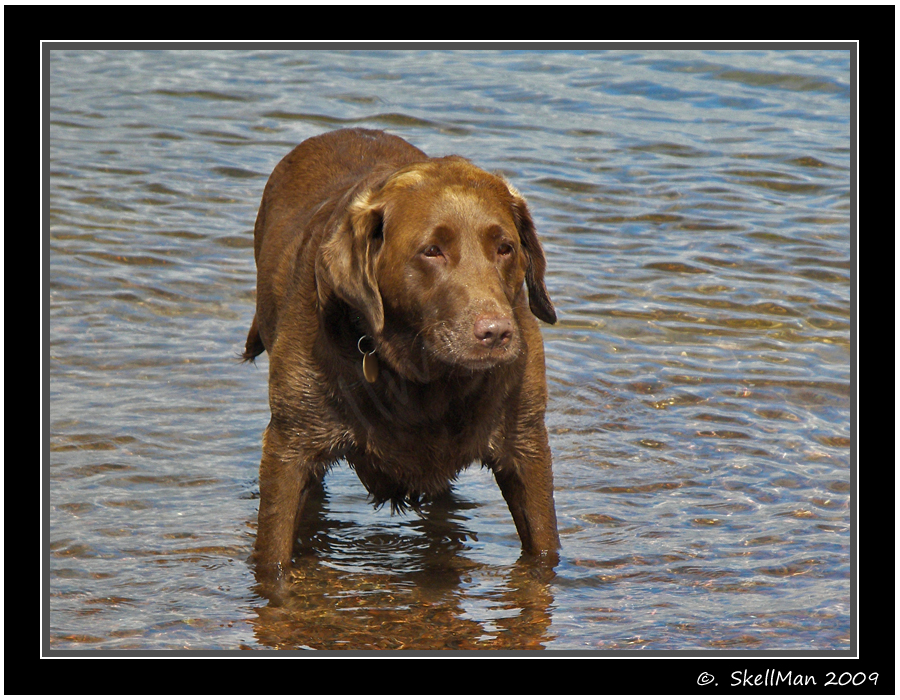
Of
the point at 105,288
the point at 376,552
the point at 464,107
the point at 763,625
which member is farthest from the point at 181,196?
the point at 763,625

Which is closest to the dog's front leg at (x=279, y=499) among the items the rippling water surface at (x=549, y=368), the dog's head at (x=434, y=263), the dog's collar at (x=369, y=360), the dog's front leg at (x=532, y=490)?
the rippling water surface at (x=549, y=368)

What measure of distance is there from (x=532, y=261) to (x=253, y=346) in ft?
9.64

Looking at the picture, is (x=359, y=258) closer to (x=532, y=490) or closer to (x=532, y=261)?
(x=532, y=261)

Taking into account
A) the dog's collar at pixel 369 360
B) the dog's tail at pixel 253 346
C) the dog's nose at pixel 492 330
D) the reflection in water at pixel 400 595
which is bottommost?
the reflection in water at pixel 400 595

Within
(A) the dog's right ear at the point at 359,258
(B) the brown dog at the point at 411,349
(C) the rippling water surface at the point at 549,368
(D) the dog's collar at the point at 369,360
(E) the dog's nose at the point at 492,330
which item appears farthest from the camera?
(C) the rippling water surface at the point at 549,368

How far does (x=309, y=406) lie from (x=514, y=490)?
1001 mm

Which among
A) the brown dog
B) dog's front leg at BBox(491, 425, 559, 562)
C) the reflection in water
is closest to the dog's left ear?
the brown dog

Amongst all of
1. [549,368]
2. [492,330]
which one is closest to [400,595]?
[492,330]

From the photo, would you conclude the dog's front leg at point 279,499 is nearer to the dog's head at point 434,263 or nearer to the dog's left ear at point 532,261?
the dog's head at point 434,263

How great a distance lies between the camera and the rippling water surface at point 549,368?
4.96 m

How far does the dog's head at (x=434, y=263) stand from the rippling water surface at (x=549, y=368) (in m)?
1.20

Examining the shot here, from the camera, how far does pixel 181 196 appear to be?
11.1m

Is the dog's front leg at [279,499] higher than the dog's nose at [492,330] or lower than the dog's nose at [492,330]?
lower

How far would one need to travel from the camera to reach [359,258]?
14.9 ft
